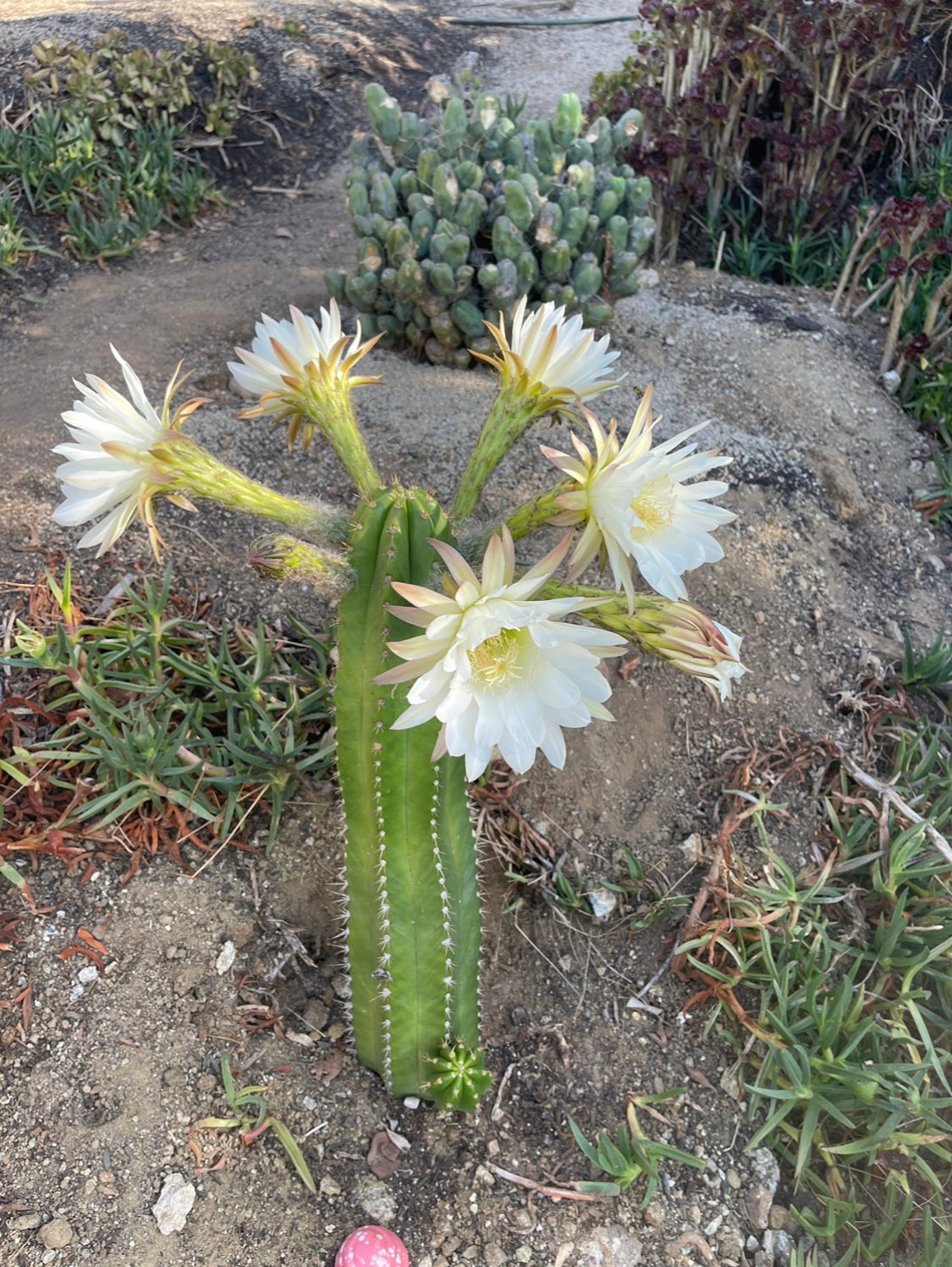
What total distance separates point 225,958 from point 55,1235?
472 millimetres

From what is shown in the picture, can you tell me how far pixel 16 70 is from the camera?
3678 mm

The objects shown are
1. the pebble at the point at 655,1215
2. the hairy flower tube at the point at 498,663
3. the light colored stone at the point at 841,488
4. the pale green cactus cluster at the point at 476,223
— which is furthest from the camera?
the light colored stone at the point at 841,488

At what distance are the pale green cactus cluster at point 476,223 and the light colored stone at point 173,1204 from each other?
7.08ft

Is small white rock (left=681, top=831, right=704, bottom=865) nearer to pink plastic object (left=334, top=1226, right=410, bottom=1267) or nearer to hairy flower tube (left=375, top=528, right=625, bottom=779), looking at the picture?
hairy flower tube (left=375, top=528, right=625, bottom=779)

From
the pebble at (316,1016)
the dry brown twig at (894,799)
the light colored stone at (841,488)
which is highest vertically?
the light colored stone at (841,488)

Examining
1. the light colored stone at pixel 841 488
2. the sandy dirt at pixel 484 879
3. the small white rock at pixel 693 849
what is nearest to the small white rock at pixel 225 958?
the sandy dirt at pixel 484 879

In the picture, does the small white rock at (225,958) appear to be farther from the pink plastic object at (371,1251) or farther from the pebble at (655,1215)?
the pebble at (655,1215)

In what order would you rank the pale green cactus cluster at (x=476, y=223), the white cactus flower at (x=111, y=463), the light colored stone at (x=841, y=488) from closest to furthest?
the white cactus flower at (x=111, y=463), the pale green cactus cluster at (x=476, y=223), the light colored stone at (x=841, y=488)

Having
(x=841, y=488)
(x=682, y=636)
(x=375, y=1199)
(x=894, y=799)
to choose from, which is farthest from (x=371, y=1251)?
(x=841, y=488)

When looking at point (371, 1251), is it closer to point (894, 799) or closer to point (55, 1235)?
point (55, 1235)

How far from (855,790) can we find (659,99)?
281 cm

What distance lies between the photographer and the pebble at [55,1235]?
1382mm

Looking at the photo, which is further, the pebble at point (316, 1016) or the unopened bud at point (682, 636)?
the pebble at point (316, 1016)

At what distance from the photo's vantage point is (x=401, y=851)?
4.97 ft
